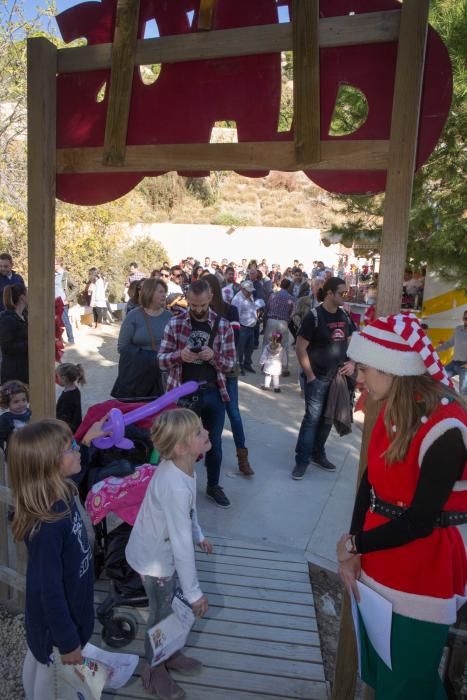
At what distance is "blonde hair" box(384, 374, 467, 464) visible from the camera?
185 centimetres

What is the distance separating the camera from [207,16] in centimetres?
239

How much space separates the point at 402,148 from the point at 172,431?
1.51m

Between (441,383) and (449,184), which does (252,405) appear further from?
(441,383)

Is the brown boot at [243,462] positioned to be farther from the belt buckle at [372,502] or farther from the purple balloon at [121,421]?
the belt buckle at [372,502]

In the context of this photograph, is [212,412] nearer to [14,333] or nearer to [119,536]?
[119,536]

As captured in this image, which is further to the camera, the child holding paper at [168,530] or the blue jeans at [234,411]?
the blue jeans at [234,411]

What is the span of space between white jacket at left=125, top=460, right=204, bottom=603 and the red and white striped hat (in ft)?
3.14

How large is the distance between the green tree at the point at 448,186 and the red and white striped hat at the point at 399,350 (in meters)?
4.82

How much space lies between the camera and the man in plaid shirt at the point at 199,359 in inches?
168

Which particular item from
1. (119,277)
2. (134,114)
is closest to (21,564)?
(134,114)

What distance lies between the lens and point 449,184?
6574mm

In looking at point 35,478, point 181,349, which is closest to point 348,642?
point 35,478

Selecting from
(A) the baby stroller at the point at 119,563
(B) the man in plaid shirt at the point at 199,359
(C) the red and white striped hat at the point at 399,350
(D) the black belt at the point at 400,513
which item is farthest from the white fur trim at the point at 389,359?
(B) the man in plaid shirt at the point at 199,359

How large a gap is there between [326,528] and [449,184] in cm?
446
